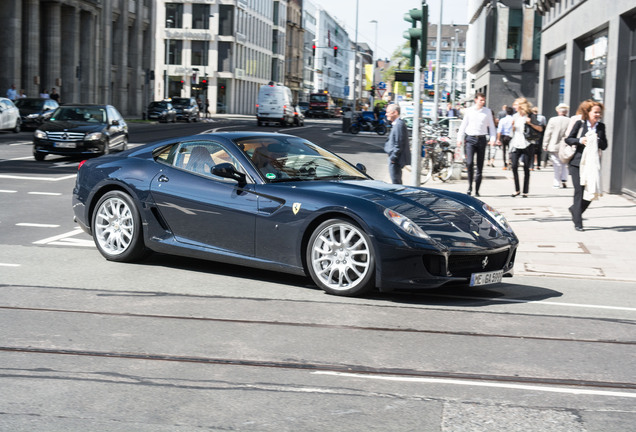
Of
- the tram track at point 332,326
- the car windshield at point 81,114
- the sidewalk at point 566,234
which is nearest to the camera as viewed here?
the tram track at point 332,326

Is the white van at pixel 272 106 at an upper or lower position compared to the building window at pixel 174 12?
lower

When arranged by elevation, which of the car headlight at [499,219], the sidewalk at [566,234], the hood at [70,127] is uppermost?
the hood at [70,127]

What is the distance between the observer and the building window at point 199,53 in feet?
335

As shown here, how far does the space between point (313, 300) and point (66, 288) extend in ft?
6.49

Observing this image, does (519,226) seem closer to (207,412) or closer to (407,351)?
(407,351)

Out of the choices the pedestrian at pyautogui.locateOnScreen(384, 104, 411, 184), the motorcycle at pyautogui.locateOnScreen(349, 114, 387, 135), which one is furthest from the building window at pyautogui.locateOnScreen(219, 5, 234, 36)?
the pedestrian at pyautogui.locateOnScreen(384, 104, 411, 184)

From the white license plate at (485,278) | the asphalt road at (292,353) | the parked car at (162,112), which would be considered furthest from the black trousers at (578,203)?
the parked car at (162,112)

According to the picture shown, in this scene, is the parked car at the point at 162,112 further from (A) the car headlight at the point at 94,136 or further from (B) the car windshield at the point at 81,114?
(A) the car headlight at the point at 94,136

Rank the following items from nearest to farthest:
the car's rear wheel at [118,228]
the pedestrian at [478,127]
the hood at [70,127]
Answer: the car's rear wheel at [118,228], the pedestrian at [478,127], the hood at [70,127]

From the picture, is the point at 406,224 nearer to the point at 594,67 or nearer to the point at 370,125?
the point at 594,67

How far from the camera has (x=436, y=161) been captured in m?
21.3

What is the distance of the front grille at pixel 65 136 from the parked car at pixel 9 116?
14.0 m

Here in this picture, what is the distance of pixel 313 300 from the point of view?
7508 mm

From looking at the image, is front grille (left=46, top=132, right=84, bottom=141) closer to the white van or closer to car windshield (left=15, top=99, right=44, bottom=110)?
car windshield (left=15, top=99, right=44, bottom=110)
